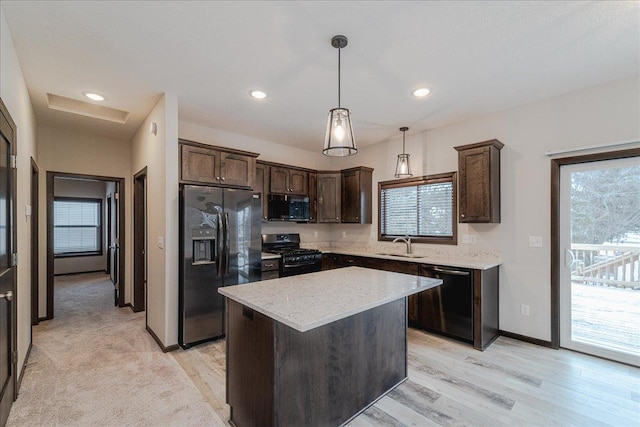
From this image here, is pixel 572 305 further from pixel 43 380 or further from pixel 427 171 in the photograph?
pixel 43 380

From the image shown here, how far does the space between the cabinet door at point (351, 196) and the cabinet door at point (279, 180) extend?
99 cm

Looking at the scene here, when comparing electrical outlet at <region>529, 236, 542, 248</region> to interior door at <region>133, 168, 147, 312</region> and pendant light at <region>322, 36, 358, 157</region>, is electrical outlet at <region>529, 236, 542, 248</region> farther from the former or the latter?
interior door at <region>133, 168, 147, 312</region>

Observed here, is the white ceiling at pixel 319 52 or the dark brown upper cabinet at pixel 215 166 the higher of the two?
the white ceiling at pixel 319 52

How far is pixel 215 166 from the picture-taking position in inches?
144

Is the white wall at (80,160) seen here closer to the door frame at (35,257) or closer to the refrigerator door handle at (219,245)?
the door frame at (35,257)

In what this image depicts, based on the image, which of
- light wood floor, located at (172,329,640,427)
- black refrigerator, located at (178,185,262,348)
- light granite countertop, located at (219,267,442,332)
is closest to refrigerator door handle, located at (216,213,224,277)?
black refrigerator, located at (178,185,262,348)

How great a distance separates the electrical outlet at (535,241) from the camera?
336 cm

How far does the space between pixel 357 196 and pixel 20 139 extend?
3991mm

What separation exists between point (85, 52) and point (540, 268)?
15.7 ft

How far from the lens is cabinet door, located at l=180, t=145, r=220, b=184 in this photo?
3418 mm

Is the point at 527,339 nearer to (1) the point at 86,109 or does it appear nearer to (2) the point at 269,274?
(2) the point at 269,274

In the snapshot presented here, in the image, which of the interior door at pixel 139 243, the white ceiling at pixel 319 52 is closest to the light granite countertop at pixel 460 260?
the white ceiling at pixel 319 52

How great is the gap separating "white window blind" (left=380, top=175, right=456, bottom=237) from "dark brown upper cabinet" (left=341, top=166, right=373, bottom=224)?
245mm

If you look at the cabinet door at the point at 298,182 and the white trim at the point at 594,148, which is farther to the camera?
the cabinet door at the point at 298,182
